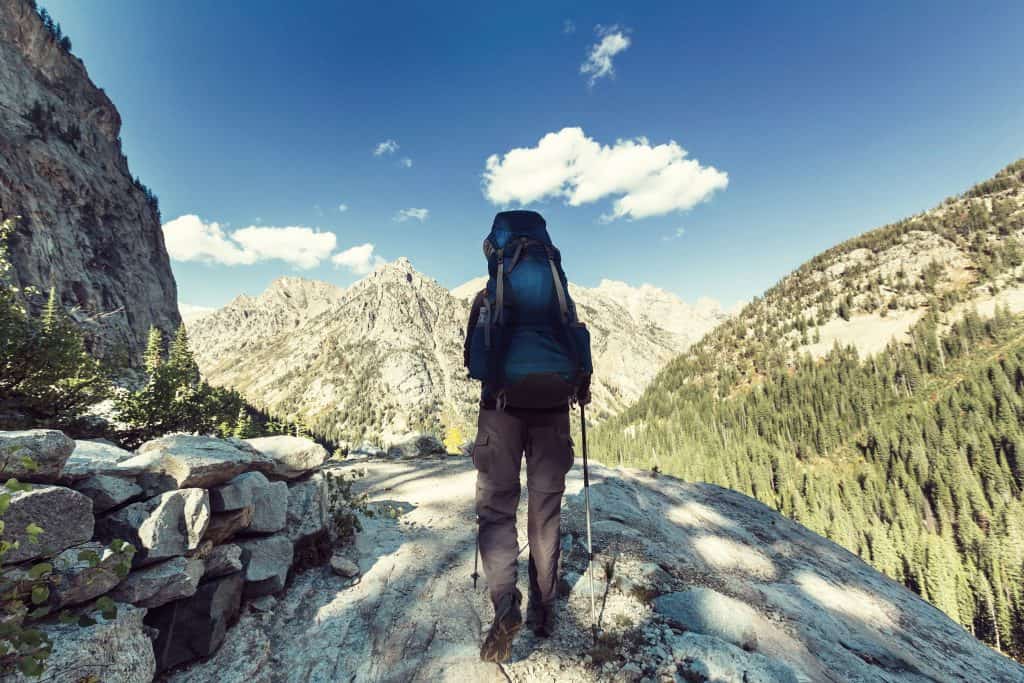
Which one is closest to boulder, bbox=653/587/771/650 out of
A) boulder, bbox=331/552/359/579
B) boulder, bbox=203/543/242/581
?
boulder, bbox=331/552/359/579

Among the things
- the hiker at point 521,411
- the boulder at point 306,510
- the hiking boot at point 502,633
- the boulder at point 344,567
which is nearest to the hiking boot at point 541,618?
the hiker at point 521,411

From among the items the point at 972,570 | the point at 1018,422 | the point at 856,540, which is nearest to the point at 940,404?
the point at 1018,422

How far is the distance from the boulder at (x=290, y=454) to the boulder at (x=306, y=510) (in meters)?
0.24

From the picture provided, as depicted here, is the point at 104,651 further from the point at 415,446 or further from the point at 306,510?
the point at 415,446

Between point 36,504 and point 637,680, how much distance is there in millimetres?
5398

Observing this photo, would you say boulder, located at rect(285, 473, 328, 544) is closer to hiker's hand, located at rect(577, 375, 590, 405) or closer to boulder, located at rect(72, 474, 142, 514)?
boulder, located at rect(72, 474, 142, 514)

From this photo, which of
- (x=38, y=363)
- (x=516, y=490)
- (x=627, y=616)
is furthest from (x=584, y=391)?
(x=38, y=363)

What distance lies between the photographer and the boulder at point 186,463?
14.3 ft

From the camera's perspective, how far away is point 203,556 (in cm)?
436

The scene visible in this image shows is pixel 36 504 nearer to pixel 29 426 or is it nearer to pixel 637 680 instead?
pixel 637 680

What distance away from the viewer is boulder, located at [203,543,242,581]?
14.4ft

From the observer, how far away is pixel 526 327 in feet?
13.9

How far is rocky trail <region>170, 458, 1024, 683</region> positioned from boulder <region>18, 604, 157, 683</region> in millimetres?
597

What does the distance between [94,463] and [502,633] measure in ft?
14.6
